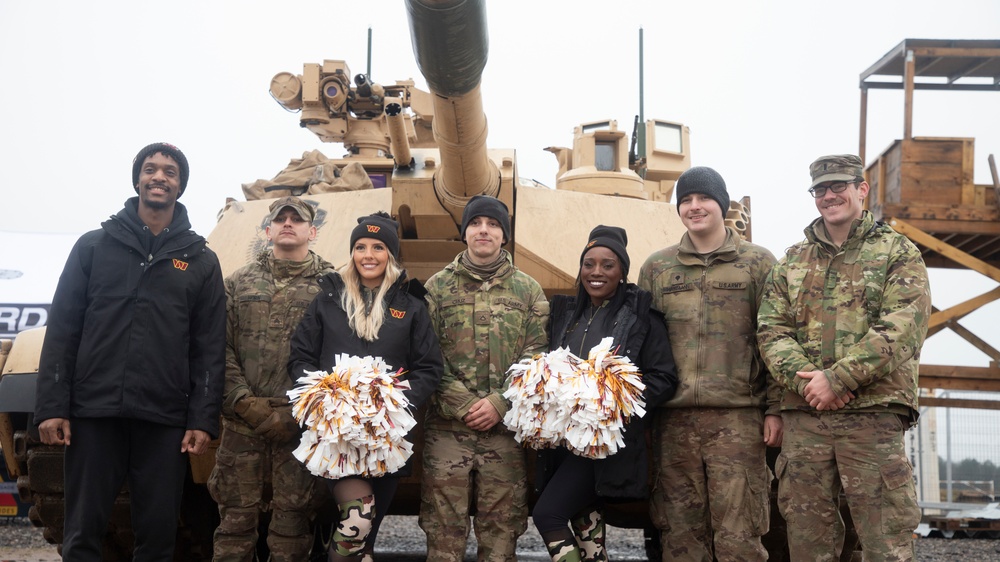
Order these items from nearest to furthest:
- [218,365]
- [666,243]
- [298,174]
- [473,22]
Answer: [473,22] < [218,365] < [666,243] < [298,174]

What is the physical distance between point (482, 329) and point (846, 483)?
1760 millimetres

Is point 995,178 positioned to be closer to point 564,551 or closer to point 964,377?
point 964,377

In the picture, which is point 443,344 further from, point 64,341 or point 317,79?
point 317,79

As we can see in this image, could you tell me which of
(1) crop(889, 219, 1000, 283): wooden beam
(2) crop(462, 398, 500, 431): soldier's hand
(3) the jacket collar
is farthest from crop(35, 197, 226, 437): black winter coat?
(1) crop(889, 219, 1000, 283): wooden beam

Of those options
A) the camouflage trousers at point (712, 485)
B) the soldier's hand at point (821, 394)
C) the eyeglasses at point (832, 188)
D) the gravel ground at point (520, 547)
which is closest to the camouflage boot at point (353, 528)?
the camouflage trousers at point (712, 485)

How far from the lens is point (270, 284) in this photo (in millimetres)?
5227

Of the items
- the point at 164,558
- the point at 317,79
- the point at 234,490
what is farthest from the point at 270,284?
the point at 317,79

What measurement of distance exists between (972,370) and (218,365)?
10703 mm

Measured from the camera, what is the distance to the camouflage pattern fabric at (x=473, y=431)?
4.72 meters

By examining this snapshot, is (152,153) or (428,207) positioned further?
(428,207)

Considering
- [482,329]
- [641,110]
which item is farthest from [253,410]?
[641,110]

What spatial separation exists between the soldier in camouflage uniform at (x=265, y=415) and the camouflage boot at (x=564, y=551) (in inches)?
51.0

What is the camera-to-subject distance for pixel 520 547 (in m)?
9.32

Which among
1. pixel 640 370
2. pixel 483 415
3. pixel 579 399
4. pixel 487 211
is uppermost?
pixel 487 211
